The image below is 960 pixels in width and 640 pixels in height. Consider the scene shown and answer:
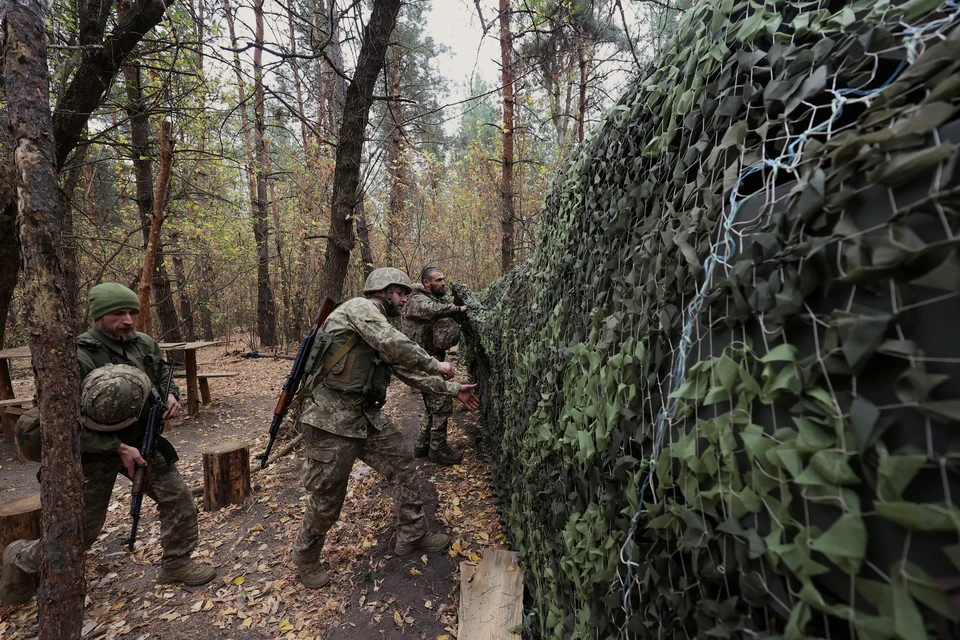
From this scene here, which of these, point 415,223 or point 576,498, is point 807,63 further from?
point 415,223

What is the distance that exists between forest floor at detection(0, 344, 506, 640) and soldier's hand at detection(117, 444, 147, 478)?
113 centimetres

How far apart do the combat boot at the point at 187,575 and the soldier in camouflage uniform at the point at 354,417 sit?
86cm

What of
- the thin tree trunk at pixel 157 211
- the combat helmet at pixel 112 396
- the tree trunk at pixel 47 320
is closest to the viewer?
the tree trunk at pixel 47 320

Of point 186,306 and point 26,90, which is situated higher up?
point 26,90

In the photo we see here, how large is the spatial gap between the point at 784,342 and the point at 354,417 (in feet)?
10.2

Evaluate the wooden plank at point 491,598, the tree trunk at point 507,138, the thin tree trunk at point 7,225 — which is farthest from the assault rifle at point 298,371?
the tree trunk at point 507,138

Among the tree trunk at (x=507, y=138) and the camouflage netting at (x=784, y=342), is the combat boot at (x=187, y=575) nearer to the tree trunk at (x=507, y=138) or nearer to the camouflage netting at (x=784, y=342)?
the camouflage netting at (x=784, y=342)

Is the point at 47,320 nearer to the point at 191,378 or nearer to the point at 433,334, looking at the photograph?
the point at 433,334

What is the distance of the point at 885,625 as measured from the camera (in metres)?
0.49

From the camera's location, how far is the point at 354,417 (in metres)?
3.30

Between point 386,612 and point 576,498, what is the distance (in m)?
2.27

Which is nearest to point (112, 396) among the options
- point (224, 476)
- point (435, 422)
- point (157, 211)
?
point (224, 476)

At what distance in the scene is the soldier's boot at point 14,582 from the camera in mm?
3092

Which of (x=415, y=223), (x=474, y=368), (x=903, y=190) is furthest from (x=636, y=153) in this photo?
(x=415, y=223)
